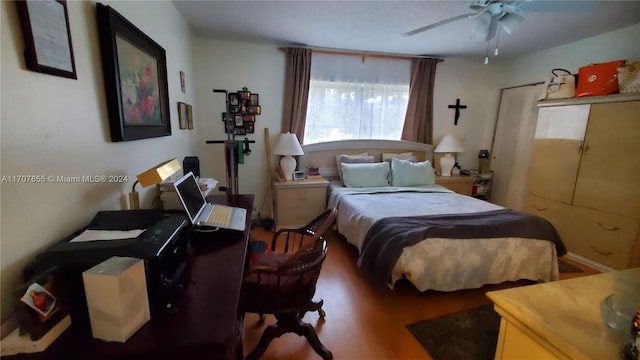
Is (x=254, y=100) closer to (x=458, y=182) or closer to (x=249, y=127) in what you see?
(x=249, y=127)

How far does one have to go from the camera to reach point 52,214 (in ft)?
2.90

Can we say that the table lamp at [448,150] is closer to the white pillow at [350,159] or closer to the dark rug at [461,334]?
the white pillow at [350,159]

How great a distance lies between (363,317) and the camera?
74.7 inches

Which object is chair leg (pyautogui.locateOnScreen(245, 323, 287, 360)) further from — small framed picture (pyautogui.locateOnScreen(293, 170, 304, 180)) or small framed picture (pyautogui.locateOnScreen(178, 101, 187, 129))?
small framed picture (pyautogui.locateOnScreen(293, 170, 304, 180))

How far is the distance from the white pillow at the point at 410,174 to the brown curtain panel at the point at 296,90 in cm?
134

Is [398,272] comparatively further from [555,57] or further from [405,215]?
[555,57]

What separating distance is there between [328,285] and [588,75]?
11.0 ft

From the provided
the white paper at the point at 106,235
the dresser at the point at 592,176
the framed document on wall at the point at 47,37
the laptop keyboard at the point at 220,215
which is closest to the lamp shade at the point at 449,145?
the dresser at the point at 592,176

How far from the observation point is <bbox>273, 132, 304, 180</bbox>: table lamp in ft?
10.4

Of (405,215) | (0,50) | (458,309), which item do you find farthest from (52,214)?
(458,309)

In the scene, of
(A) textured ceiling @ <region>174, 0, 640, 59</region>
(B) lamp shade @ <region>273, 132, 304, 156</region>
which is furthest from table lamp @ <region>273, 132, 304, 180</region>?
(A) textured ceiling @ <region>174, 0, 640, 59</region>

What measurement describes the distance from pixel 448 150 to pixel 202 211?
3.45 meters

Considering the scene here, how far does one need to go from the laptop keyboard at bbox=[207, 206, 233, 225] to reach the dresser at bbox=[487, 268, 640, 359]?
4.00 feet

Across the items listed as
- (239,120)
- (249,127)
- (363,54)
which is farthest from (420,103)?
(239,120)
